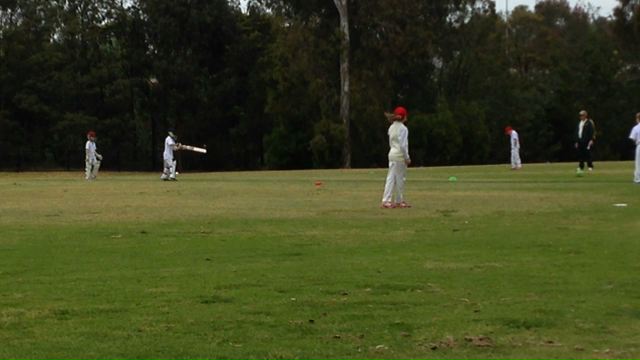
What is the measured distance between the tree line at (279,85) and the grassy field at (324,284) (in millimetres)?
50083

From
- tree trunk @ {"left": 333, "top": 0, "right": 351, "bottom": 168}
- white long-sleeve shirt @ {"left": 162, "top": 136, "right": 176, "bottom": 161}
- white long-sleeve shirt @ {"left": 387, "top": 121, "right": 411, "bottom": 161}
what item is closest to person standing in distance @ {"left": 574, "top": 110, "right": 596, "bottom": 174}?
white long-sleeve shirt @ {"left": 162, "top": 136, "right": 176, "bottom": 161}

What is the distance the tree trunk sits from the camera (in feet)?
223

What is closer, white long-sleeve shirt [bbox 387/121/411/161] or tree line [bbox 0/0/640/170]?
white long-sleeve shirt [bbox 387/121/411/161]

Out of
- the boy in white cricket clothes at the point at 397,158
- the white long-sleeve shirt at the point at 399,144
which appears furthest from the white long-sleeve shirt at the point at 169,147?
the white long-sleeve shirt at the point at 399,144

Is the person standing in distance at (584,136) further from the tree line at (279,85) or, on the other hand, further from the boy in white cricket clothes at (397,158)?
the tree line at (279,85)

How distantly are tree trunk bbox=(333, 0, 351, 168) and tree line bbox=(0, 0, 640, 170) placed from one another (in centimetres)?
27

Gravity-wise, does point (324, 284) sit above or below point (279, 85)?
below

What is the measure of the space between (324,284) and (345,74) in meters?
58.6

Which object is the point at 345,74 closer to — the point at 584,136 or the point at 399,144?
the point at 584,136

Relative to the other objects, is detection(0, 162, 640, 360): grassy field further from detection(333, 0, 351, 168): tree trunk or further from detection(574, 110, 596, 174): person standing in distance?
detection(333, 0, 351, 168): tree trunk

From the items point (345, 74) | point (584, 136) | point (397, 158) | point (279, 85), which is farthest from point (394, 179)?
point (279, 85)

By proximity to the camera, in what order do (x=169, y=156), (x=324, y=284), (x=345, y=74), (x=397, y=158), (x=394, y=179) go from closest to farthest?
(x=324, y=284), (x=397, y=158), (x=394, y=179), (x=169, y=156), (x=345, y=74)

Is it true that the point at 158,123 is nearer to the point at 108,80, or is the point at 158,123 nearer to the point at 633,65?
the point at 108,80

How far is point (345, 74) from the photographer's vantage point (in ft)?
225
